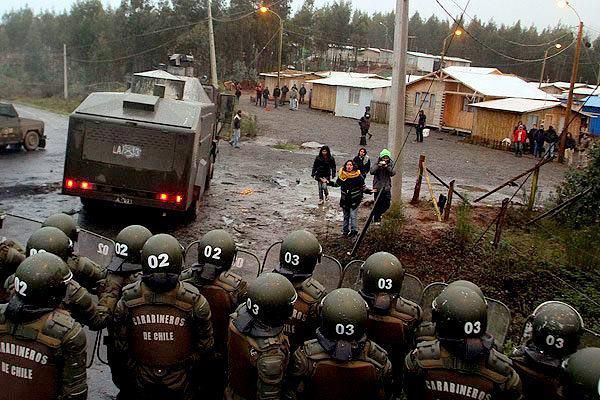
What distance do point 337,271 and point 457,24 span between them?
6.71 meters

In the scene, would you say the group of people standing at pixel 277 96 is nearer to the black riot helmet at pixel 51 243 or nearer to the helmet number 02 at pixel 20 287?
the black riot helmet at pixel 51 243

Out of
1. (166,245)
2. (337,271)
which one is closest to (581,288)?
(337,271)

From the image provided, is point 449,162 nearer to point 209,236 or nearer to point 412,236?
point 412,236

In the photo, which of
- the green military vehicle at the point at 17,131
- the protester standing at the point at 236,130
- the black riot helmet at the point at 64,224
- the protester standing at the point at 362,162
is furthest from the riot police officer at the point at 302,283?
the protester standing at the point at 236,130

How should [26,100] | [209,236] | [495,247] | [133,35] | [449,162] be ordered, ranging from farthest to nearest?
[133,35] < [26,100] < [449,162] < [495,247] < [209,236]

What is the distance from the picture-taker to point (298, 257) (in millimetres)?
4891

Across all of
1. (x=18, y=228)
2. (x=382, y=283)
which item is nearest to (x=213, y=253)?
(x=382, y=283)

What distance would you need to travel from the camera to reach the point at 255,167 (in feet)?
62.7

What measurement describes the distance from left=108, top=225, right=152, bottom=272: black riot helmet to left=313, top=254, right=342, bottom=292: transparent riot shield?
172 cm

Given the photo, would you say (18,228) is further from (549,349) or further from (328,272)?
(549,349)

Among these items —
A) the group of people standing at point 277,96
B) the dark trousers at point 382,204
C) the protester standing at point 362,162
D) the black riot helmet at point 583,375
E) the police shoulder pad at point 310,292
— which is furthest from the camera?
the group of people standing at point 277,96

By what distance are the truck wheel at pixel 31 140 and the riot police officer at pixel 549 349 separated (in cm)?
1881

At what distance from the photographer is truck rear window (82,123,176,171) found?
1052 cm

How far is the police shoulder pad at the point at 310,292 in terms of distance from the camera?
15.5ft
